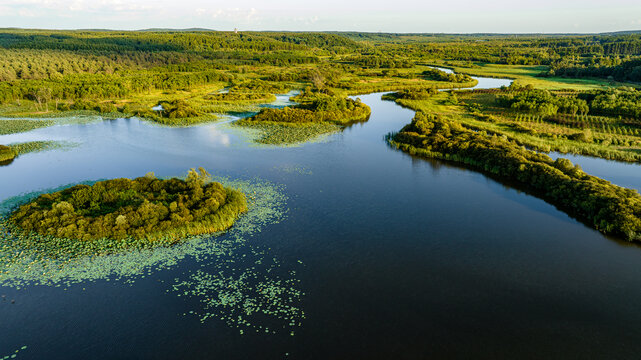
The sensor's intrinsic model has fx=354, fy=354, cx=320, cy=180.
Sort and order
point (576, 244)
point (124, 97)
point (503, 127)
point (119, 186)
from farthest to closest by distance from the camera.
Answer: point (124, 97) → point (503, 127) → point (119, 186) → point (576, 244)

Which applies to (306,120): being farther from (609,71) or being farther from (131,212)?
(609,71)

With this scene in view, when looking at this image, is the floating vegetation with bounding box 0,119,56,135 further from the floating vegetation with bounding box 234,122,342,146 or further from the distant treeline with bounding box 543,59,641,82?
the distant treeline with bounding box 543,59,641,82

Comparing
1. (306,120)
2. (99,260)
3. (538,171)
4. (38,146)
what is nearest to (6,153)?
(38,146)

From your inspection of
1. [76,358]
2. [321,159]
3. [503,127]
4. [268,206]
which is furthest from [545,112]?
[76,358]

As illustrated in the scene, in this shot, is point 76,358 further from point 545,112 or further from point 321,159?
point 545,112

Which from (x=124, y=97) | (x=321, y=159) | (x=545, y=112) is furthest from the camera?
(x=124, y=97)

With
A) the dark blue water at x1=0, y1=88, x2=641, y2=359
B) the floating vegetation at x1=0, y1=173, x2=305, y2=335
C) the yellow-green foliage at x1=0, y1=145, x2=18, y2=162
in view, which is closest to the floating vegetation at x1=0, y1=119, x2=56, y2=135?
the yellow-green foliage at x1=0, y1=145, x2=18, y2=162

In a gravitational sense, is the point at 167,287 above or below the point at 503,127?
below
